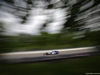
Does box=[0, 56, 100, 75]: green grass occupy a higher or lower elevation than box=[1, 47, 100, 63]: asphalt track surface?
lower

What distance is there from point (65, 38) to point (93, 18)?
0.31m

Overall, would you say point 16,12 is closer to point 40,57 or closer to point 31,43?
point 31,43

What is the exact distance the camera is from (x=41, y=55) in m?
0.96

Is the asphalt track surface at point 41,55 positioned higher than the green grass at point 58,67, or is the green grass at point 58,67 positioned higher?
the asphalt track surface at point 41,55

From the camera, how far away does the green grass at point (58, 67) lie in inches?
36.9

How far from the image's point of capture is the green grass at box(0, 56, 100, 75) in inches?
36.9

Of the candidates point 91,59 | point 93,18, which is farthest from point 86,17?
point 91,59

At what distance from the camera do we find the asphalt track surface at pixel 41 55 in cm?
92

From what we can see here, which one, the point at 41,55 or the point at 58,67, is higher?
the point at 41,55

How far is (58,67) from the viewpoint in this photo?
1003 millimetres

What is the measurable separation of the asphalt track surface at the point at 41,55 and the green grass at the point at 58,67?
4 centimetres

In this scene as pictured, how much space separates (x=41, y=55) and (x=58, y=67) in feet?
0.62

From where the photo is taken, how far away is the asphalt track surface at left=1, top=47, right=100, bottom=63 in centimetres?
92

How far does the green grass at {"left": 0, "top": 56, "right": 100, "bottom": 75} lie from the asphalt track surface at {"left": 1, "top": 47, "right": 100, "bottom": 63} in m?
0.04
